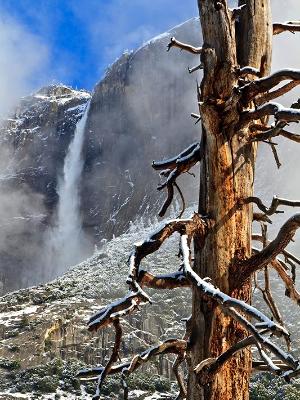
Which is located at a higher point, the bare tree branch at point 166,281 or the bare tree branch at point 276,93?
the bare tree branch at point 276,93

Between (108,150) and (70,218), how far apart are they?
13.7m

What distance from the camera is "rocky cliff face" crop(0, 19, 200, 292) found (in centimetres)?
8144

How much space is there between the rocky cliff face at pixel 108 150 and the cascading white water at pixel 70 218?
1623mm

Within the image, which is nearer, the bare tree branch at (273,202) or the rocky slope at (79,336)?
the bare tree branch at (273,202)

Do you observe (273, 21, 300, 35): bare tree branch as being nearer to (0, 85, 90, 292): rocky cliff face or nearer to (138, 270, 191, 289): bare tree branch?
(138, 270, 191, 289): bare tree branch

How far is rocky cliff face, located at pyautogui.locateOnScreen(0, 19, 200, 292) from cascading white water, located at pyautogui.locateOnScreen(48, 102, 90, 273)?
5.33 feet

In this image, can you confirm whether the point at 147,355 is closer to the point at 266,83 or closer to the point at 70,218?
the point at 266,83

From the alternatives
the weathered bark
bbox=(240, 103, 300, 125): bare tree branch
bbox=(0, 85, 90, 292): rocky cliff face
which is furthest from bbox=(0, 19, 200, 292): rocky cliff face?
bbox=(240, 103, 300, 125): bare tree branch

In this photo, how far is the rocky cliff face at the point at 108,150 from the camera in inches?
3206

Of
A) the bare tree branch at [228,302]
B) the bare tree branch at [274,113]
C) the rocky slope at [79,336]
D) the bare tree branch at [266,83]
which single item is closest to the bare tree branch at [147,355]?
the bare tree branch at [228,302]

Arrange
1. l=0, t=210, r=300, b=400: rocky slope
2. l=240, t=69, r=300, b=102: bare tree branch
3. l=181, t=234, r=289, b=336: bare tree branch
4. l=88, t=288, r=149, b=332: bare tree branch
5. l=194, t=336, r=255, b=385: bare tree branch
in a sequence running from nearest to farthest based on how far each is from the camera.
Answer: l=181, t=234, r=289, b=336: bare tree branch < l=194, t=336, r=255, b=385: bare tree branch < l=88, t=288, r=149, b=332: bare tree branch < l=240, t=69, r=300, b=102: bare tree branch < l=0, t=210, r=300, b=400: rocky slope

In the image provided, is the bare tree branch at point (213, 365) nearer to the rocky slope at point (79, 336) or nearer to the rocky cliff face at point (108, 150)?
the rocky slope at point (79, 336)

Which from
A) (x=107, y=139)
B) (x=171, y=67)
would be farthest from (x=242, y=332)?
(x=107, y=139)

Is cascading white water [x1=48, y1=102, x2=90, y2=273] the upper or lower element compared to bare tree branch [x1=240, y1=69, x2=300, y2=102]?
upper
